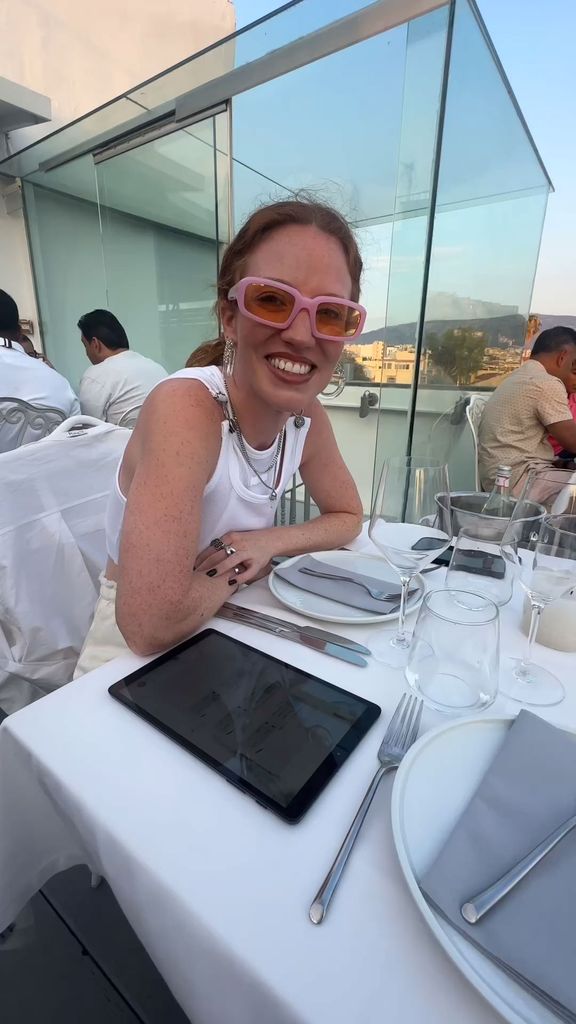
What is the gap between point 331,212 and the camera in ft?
3.25

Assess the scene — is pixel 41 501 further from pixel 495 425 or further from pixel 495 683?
pixel 495 425

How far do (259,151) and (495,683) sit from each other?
3.55 m

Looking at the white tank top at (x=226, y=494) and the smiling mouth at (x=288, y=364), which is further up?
the smiling mouth at (x=288, y=364)

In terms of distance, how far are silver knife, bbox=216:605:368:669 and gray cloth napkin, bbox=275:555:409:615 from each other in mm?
129

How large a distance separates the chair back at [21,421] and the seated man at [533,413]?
8.20ft

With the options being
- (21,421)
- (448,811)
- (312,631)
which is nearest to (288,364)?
(312,631)

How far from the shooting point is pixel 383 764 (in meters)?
0.49

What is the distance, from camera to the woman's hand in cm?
89

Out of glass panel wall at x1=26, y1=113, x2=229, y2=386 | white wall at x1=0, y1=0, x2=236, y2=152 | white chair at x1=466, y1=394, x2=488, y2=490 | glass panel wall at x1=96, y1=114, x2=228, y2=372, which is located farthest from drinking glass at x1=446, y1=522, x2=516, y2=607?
white wall at x1=0, y1=0, x2=236, y2=152

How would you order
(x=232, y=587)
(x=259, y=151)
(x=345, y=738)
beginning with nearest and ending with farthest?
(x=345, y=738) → (x=232, y=587) → (x=259, y=151)

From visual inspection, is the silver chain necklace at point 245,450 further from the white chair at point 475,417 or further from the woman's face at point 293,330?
the white chair at point 475,417

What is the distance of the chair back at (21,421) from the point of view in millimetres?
1695

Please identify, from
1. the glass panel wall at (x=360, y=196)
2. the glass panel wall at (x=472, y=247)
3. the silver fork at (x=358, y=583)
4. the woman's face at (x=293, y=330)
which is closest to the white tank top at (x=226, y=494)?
the woman's face at (x=293, y=330)

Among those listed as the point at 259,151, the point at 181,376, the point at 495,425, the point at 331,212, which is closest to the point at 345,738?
the point at 181,376
